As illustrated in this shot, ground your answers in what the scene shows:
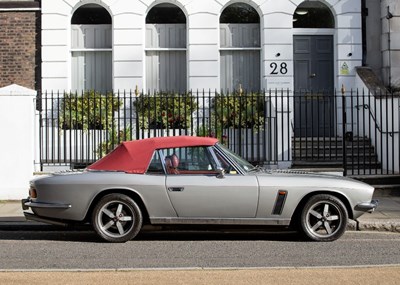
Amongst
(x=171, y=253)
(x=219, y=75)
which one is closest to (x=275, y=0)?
(x=219, y=75)

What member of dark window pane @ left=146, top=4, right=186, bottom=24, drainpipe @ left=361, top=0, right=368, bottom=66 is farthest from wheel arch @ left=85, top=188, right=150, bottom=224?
drainpipe @ left=361, top=0, right=368, bottom=66

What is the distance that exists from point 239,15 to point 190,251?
1010 cm

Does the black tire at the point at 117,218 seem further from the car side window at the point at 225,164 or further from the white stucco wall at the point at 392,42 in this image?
the white stucco wall at the point at 392,42

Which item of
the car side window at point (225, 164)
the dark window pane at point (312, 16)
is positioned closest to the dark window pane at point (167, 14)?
the dark window pane at point (312, 16)

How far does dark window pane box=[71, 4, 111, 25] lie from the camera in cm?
1756

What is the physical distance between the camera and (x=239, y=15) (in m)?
17.7

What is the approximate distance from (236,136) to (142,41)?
340 cm

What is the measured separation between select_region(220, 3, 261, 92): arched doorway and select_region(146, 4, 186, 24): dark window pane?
1066 millimetres

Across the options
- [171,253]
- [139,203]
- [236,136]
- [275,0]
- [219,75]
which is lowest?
[171,253]

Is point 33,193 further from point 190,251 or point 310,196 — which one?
point 310,196

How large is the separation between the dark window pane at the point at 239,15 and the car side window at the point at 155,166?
28.9 ft

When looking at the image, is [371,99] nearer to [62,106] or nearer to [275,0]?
[275,0]

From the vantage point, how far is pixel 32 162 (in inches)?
543

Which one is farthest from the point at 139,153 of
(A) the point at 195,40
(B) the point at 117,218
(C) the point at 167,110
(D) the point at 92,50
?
(D) the point at 92,50
